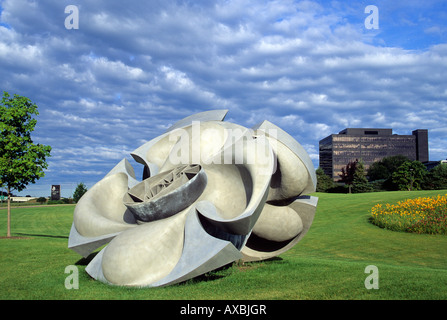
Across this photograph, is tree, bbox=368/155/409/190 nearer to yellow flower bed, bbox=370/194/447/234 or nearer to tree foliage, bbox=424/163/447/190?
tree foliage, bbox=424/163/447/190

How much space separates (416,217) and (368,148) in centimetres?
11073

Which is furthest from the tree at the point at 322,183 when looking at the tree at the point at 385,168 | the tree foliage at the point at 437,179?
the tree at the point at 385,168

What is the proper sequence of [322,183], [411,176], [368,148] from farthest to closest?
[368,148]
[322,183]
[411,176]

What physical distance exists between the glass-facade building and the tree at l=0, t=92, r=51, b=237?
11304 centimetres

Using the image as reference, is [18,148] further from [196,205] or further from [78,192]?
[78,192]

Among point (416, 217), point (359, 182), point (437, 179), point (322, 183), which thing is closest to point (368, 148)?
point (322, 183)

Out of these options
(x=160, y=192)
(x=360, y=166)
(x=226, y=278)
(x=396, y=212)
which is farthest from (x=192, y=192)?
(x=360, y=166)

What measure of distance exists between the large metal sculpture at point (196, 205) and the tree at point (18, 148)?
430 inches

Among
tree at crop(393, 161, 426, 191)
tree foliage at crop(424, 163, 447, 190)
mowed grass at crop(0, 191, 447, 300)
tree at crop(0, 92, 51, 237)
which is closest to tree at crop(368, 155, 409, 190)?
tree at crop(393, 161, 426, 191)

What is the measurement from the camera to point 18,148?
1944cm

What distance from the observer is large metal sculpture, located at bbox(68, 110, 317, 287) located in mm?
7668

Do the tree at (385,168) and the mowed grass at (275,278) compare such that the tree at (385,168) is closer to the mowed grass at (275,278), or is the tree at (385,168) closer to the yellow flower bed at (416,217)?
the yellow flower bed at (416,217)

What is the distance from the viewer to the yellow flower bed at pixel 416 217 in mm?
19125
